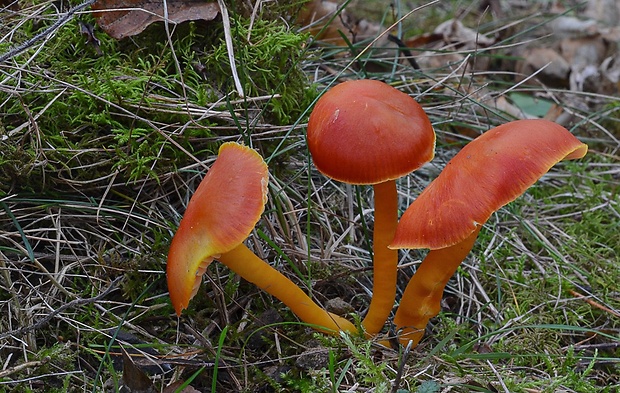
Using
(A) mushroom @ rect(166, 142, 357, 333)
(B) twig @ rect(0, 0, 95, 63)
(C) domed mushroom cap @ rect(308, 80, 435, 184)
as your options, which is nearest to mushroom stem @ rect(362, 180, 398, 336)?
(C) domed mushroom cap @ rect(308, 80, 435, 184)

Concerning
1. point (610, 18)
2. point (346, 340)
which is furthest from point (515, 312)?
point (610, 18)

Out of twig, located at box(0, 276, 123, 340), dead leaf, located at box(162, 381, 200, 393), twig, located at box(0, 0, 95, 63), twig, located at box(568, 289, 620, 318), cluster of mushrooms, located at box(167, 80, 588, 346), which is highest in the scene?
twig, located at box(0, 0, 95, 63)

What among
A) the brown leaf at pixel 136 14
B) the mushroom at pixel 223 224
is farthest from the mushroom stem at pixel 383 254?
the brown leaf at pixel 136 14

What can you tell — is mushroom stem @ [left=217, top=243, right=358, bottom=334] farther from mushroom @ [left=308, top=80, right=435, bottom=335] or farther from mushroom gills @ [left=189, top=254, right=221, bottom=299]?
mushroom @ [left=308, top=80, right=435, bottom=335]

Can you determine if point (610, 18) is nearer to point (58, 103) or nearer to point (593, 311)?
point (593, 311)

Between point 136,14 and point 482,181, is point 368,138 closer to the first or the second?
point 482,181

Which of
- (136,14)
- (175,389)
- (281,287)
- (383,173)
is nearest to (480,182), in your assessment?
(383,173)

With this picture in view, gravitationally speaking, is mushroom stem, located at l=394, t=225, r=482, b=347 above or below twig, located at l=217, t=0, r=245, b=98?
below

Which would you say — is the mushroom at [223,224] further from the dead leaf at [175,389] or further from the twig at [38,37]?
the twig at [38,37]
